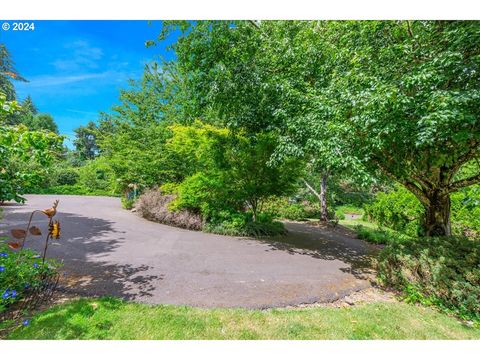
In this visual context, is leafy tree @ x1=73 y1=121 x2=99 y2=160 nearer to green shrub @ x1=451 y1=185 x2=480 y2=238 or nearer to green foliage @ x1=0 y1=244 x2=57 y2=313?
green foliage @ x1=0 y1=244 x2=57 y2=313

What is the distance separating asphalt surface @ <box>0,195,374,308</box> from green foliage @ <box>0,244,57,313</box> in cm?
42

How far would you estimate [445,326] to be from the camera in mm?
2812

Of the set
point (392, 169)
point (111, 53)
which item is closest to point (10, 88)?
point (111, 53)

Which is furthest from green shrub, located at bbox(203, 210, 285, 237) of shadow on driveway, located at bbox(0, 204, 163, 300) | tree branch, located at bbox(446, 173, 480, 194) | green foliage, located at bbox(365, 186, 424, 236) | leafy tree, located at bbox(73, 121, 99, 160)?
leafy tree, located at bbox(73, 121, 99, 160)

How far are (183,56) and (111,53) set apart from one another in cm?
174

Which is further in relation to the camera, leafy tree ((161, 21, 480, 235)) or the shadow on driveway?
the shadow on driveway

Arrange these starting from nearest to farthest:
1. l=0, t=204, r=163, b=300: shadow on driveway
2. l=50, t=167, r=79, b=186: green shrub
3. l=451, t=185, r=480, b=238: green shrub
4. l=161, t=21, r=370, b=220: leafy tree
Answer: l=0, t=204, r=163, b=300: shadow on driveway, l=161, t=21, r=370, b=220: leafy tree, l=451, t=185, r=480, b=238: green shrub, l=50, t=167, r=79, b=186: green shrub

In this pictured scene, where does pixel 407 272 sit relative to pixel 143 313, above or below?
above

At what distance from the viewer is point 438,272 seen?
10.9 ft

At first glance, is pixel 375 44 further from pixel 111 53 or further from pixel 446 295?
pixel 111 53

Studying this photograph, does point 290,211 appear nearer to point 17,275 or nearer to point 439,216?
point 439,216

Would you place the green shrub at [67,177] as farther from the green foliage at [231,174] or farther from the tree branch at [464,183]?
the tree branch at [464,183]

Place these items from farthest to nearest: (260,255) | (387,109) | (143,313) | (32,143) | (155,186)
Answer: (155,186), (260,255), (387,109), (143,313), (32,143)

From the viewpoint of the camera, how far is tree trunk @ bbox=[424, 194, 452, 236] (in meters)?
4.84
